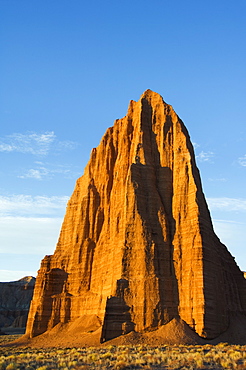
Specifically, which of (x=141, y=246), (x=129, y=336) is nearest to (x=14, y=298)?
(x=141, y=246)

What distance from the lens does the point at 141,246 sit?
165 feet

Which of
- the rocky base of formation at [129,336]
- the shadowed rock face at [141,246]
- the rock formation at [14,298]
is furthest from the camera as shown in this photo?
the rock formation at [14,298]

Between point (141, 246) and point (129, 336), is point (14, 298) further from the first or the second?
point (129, 336)

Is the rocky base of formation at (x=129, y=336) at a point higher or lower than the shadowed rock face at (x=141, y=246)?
lower

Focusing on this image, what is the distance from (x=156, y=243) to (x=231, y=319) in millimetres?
13282

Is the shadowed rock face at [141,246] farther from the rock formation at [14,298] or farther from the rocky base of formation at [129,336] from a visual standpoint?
the rock formation at [14,298]

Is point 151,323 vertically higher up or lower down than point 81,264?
lower down

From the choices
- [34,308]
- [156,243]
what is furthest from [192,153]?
[34,308]

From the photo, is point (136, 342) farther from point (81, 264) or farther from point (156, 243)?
point (81, 264)

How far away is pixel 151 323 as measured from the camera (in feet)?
151

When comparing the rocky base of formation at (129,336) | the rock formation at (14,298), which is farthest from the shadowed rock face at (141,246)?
the rock formation at (14,298)

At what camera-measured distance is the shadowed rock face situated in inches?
1866

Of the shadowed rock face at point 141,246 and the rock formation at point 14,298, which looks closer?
the shadowed rock face at point 141,246

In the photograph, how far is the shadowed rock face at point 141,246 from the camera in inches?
1866
